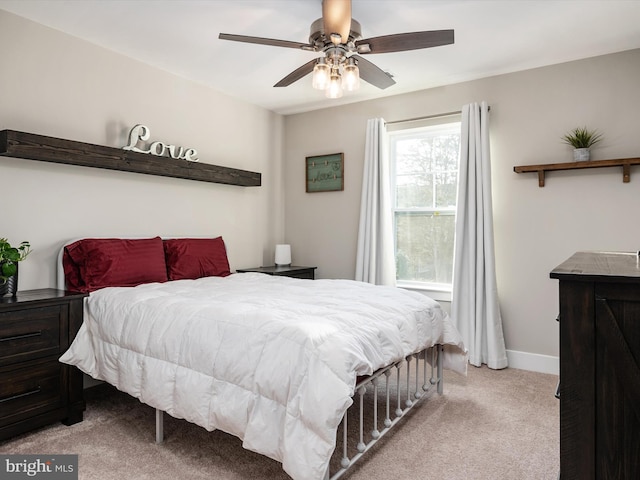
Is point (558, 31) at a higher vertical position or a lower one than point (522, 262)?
higher

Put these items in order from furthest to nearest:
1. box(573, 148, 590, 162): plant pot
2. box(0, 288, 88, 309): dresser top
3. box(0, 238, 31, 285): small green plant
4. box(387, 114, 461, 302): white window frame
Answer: box(387, 114, 461, 302): white window frame → box(573, 148, 590, 162): plant pot → box(0, 238, 31, 285): small green plant → box(0, 288, 88, 309): dresser top

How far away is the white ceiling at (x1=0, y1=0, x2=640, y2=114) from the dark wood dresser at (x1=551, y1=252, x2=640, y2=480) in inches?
85.0

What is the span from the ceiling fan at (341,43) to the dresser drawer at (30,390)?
2.15 metres

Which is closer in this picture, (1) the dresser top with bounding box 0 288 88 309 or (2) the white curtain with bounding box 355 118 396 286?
(1) the dresser top with bounding box 0 288 88 309

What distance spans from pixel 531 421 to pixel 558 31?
2654mm

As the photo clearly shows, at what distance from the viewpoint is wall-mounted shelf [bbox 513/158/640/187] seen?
3127 mm

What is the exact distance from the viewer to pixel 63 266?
2891mm

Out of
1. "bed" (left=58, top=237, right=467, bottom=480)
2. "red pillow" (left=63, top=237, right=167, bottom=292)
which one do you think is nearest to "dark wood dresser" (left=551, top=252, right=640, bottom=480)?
"bed" (left=58, top=237, right=467, bottom=480)

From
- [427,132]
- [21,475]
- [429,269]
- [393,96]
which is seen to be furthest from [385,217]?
[21,475]

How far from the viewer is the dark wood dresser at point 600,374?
3.64 ft

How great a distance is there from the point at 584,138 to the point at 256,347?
3.07 metres

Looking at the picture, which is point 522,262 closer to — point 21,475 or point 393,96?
point 393,96

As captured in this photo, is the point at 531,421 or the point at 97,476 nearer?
the point at 97,476

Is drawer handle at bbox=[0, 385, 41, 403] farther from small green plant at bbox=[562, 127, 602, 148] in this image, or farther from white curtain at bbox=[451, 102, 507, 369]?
small green plant at bbox=[562, 127, 602, 148]
